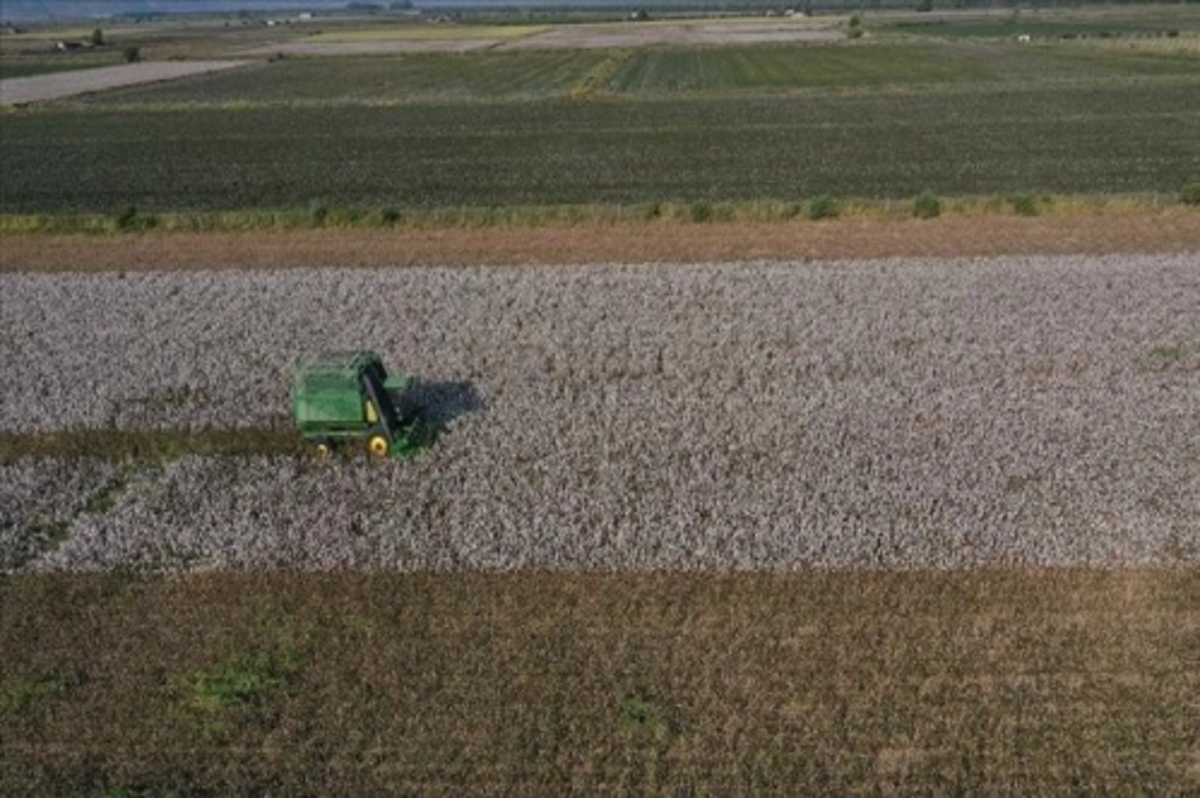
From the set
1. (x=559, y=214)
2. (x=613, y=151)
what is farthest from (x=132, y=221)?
(x=613, y=151)

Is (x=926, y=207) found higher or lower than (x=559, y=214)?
lower

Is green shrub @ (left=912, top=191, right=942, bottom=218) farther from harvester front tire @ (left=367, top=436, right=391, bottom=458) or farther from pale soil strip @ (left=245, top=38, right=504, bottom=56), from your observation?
pale soil strip @ (left=245, top=38, right=504, bottom=56)

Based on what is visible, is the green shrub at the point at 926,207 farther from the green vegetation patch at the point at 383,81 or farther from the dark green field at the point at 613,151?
the green vegetation patch at the point at 383,81

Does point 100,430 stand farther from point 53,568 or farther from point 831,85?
point 831,85

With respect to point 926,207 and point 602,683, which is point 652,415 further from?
point 926,207

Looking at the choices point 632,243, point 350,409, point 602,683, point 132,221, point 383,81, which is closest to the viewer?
point 602,683
